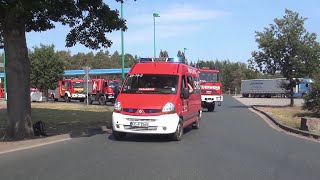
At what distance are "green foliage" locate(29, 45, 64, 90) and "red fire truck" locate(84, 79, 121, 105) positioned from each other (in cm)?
615

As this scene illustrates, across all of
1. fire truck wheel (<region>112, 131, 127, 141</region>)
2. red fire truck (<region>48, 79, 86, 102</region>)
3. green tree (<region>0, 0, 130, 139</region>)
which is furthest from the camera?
red fire truck (<region>48, 79, 86, 102</region>)

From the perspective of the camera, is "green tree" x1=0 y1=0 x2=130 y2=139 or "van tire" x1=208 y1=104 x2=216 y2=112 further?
"van tire" x1=208 y1=104 x2=216 y2=112

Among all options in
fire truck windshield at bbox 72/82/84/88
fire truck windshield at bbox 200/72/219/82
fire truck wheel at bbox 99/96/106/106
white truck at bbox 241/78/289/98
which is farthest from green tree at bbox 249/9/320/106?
white truck at bbox 241/78/289/98

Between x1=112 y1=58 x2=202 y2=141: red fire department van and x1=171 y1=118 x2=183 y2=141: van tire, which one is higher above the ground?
x1=112 y1=58 x2=202 y2=141: red fire department van

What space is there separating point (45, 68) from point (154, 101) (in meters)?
36.8

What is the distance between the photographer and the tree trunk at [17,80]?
47.7ft

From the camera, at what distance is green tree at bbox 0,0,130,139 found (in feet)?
44.3

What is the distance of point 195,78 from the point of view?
19.0m

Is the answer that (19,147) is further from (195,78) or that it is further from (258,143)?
(195,78)

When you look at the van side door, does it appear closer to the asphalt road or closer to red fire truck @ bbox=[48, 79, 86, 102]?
the asphalt road

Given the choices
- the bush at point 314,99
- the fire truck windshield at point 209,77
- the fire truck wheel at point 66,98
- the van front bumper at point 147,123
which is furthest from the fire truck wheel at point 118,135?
the fire truck wheel at point 66,98

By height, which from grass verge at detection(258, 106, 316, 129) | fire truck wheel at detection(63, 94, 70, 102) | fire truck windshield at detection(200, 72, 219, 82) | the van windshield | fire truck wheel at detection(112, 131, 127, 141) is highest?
fire truck windshield at detection(200, 72, 219, 82)

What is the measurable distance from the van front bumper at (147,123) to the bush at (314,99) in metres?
14.1

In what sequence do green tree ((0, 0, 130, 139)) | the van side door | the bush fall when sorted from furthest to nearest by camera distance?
1. the bush
2. the van side door
3. green tree ((0, 0, 130, 139))
